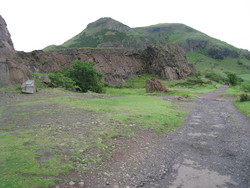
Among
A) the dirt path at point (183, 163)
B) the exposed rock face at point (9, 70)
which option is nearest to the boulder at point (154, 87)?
the exposed rock face at point (9, 70)

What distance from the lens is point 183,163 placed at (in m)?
7.73

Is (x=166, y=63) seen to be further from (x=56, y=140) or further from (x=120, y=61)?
(x=56, y=140)

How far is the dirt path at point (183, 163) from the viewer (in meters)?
6.26

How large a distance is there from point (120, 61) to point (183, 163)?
89.9m

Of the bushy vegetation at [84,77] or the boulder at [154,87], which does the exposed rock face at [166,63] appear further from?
the bushy vegetation at [84,77]

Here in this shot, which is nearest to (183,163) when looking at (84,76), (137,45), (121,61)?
(84,76)

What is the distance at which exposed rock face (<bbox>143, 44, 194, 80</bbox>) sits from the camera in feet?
306

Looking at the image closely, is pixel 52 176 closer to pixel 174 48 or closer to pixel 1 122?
pixel 1 122

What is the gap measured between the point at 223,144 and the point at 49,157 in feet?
26.3

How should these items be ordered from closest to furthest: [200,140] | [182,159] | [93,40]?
[182,159], [200,140], [93,40]

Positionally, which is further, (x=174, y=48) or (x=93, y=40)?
(x=93, y=40)

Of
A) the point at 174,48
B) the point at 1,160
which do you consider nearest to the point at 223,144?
the point at 1,160

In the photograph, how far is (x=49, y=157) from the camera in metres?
Result: 6.86

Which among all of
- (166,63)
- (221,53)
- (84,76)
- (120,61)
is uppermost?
(221,53)
